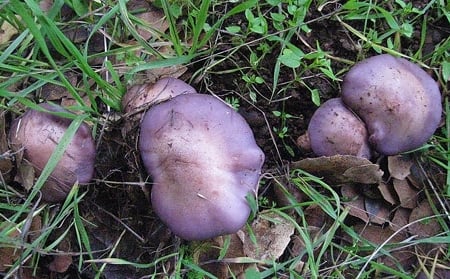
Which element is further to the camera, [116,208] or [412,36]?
[412,36]

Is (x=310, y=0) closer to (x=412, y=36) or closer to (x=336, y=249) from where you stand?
(x=412, y=36)

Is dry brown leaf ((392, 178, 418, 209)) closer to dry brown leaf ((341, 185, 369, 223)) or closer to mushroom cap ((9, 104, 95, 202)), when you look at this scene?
dry brown leaf ((341, 185, 369, 223))

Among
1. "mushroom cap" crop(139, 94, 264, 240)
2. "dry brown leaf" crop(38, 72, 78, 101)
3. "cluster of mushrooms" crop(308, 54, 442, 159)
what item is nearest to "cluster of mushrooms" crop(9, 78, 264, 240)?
"mushroom cap" crop(139, 94, 264, 240)

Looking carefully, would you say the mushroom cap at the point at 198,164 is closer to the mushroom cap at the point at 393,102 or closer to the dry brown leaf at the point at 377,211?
the mushroom cap at the point at 393,102

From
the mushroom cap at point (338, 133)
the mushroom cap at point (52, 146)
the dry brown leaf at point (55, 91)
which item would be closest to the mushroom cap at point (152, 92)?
the mushroom cap at point (52, 146)

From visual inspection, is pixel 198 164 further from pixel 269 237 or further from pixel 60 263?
pixel 60 263

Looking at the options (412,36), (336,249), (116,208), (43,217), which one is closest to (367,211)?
(336,249)
